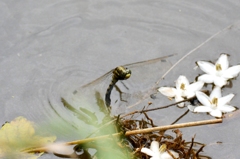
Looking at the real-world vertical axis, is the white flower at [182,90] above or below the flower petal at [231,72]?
below

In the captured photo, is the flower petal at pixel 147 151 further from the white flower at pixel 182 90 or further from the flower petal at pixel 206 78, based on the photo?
the flower petal at pixel 206 78

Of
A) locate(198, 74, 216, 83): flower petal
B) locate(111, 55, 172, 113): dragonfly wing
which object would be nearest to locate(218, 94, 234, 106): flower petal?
locate(198, 74, 216, 83): flower petal

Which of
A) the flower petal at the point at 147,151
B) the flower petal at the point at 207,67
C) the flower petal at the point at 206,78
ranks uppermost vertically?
the flower petal at the point at 207,67

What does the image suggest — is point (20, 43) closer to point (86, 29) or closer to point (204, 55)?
point (86, 29)

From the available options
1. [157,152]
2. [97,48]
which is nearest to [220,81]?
[157,152]

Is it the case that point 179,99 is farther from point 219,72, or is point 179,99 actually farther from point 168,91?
point 219,72

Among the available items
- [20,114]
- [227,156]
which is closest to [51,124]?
[20,114]

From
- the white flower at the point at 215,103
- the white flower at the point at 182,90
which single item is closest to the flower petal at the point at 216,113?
the white flower at the point at 215,103
